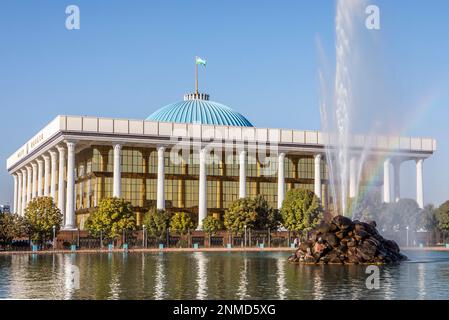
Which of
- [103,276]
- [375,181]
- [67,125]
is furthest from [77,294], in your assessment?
[375,181]

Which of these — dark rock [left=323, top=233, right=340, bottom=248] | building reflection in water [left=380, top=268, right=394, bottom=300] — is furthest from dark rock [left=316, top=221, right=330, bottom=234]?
building reflection in water [left=380, top=268, right=394, bottom=300]

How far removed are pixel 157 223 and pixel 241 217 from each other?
9.87 meters

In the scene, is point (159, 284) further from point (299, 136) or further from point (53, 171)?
point (53, 171)

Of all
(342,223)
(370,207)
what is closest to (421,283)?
(342,223)

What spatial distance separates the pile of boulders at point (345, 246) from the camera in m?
46.0

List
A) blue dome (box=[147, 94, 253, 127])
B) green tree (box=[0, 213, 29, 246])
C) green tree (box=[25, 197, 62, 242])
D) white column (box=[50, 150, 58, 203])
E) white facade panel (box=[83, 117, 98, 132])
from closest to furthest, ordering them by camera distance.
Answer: green tree (box=[0, 213, 29, 246]) < green tree (box=[25, 197, 62, 242]) < white facade panel (box=[83, 117, 98, 132]) < white column (box=[50, 150, 58, 203]) < blue dome (box=[147, 94, 253, 127])

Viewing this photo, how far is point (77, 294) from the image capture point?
94.6 feet

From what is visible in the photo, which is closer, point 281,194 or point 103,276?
point 103,276

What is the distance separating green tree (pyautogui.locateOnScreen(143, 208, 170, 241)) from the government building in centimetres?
1167

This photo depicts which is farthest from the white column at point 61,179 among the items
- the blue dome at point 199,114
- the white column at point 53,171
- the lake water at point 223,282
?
the lake water at point 223,282

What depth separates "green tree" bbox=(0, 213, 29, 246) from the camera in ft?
258

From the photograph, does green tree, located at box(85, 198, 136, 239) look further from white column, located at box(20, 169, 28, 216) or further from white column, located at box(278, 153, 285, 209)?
white column, located at box(20, 169, 28, 216)
